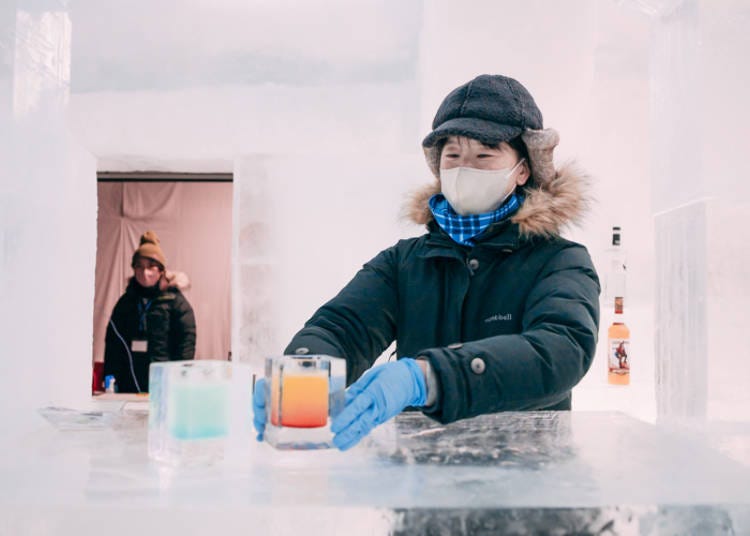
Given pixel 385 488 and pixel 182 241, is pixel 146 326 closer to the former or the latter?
pixel 182 241

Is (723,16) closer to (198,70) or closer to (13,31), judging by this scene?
(13,31)

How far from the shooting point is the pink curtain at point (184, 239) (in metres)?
6.66

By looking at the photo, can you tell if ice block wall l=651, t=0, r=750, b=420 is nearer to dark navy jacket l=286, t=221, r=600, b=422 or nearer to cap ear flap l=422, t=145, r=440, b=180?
dark navy jacket l=286, t=221, r=600, b=422

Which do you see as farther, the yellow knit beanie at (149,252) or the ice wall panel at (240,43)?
the yellow knit beanie at (149,252)

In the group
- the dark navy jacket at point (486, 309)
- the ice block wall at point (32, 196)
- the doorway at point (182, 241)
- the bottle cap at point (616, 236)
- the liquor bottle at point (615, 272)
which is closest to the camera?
the dark navy jacket at point (486, 309)

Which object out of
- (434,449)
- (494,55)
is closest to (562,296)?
(434,449)

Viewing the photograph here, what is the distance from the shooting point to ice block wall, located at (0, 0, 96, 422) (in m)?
1.54

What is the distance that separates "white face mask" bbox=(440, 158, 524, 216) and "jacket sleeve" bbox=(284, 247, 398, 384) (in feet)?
0.64

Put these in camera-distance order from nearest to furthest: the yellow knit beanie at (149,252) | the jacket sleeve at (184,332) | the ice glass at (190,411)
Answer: the ice glass at (190,411) < the jacket sleeve at (184,332) < the yellow knit beanie at (149,252)

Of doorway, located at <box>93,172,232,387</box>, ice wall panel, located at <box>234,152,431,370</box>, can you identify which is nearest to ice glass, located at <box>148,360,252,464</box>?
ice wall panel, located at <box>234,152,431,370</box>

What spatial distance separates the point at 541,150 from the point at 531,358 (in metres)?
0.64

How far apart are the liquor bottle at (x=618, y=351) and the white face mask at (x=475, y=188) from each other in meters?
1.87

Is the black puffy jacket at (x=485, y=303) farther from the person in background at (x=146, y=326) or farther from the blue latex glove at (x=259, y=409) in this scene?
the person in background at (x=146, y=326)

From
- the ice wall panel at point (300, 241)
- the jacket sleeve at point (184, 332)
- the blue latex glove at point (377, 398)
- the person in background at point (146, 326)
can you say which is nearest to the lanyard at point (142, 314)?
the person in background at point (146, 326)
